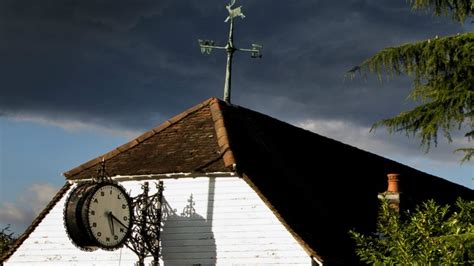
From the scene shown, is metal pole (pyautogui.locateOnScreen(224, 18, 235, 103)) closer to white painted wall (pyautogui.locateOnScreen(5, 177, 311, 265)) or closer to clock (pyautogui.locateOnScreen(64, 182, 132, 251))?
white painted wall (pyautogui.locateOnScreen(5, 177, 311, 265))

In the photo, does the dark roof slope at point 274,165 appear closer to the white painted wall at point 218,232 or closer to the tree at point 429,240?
the white painted wall at point 218,232

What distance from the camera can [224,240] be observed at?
19672mm

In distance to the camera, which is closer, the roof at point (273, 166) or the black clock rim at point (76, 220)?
the black clock rim at point (76, 220)

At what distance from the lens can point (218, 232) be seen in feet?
64.8

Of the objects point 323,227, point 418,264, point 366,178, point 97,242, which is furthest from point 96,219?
point 366,178

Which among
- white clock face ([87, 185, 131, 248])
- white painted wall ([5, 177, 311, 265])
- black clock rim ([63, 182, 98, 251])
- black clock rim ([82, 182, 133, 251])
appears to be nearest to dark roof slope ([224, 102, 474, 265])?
white painted wall ([5, 177, 311, 265])

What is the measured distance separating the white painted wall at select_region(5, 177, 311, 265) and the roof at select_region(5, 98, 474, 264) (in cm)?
33

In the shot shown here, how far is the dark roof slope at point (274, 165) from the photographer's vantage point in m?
20.0

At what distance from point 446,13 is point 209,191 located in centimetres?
679

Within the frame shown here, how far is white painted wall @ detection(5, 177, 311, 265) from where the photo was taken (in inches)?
757

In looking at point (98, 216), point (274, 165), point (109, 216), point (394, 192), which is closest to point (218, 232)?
point (109, 216)

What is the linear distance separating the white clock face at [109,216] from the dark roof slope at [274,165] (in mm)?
1588

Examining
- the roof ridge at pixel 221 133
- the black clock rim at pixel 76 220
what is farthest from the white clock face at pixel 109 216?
the roof ridge at pixel 221 133

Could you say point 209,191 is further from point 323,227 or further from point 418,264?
point 418,264
